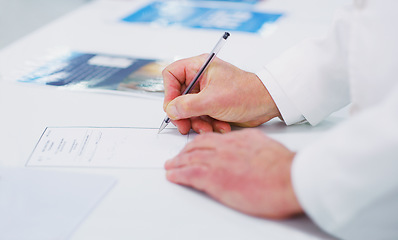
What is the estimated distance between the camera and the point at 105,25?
4.99ft

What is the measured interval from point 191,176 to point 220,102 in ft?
0.68

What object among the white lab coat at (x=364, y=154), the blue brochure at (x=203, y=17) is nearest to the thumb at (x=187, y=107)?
the white lab coat at (x=364, y=154)

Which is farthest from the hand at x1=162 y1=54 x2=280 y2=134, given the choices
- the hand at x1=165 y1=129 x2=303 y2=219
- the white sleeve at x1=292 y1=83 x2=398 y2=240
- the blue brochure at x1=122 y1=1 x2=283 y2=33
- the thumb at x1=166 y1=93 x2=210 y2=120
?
the blue brochure at x1=122 y1=1 x2=283 y2=33

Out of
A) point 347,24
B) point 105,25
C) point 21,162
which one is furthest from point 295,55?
point 105,25

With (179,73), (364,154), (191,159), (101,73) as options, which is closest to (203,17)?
(101,73)

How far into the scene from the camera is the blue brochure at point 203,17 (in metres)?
1.47

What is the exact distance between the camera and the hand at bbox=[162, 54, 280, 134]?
0.82 m

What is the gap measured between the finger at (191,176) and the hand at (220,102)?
0.17 metres

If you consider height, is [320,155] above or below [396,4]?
below

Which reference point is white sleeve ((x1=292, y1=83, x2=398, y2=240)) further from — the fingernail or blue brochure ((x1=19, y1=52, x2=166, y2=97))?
blue brochure ((x1=19, y1=52, x2=166, y2=97))

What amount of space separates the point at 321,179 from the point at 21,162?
49 centimetres

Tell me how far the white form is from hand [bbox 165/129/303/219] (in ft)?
0.23

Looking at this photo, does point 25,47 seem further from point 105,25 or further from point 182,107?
point 182,107

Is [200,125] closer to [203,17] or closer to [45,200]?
[45,200]
